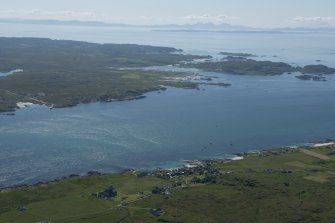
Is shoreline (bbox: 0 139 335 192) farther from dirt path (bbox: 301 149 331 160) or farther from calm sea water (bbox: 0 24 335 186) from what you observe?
dirt path (bbox: 301 149 331 160)

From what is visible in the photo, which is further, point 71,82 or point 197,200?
point 71,82

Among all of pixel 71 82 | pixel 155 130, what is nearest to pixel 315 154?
→ pixel 155 130

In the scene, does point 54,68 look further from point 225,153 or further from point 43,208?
point 43,208

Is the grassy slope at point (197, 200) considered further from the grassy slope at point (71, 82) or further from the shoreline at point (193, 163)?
the grassy slope at point (71, 82)

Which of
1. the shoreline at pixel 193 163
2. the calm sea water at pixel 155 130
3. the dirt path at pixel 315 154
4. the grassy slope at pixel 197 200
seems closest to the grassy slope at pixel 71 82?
the calm sea water at pixel 155 130

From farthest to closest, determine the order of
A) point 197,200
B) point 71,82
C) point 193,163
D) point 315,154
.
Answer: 1. point 71,82
2. point 315,154
3. point 193,163
4. point 197,200

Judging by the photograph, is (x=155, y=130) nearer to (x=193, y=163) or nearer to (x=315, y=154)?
(x=193, y=163)
